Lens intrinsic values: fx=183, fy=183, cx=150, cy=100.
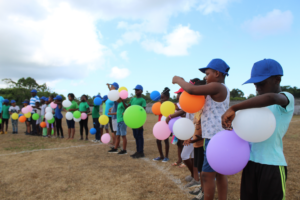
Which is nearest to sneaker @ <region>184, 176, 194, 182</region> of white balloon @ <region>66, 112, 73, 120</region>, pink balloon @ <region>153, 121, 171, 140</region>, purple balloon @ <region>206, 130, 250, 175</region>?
pink balloon @ <region>153, 121, 171, 140</region>

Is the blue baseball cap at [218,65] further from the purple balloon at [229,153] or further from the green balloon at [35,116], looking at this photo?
the green balloon at [35,116]

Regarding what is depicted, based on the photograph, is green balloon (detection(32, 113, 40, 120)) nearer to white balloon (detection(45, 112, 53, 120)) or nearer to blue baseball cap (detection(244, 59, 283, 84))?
white balloon (detection(45, 112, 53, 120))

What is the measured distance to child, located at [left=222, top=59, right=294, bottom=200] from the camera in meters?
1.46

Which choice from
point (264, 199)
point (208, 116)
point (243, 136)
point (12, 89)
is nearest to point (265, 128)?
point (243, 136)

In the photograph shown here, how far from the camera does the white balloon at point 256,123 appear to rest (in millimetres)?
1380

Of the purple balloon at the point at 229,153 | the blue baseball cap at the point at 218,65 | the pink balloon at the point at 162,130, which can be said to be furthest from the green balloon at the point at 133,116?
the purple balloon at the point at 229,153

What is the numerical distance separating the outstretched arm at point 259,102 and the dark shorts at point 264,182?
508mm

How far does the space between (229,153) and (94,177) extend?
3003mm

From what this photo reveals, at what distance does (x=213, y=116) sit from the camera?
2162 millimetres

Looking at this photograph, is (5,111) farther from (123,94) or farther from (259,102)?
(259,102)

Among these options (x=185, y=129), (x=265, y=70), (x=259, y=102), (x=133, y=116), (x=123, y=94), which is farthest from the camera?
(x=123, y=94)

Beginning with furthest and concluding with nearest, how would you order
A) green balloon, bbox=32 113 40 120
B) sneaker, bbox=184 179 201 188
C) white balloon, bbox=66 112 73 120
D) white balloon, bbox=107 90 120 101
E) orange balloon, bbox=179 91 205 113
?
green balloon, bbox=32 113 40 120
white balloon, bbox=66 112 73 120
white balloon, bbox=107 90 120 101
sneaker, bbox=184 179 201 188
orange balloon, bbox=179 91 205 113

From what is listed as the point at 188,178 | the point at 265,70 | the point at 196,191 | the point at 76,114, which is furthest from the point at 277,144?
the point at 76,114

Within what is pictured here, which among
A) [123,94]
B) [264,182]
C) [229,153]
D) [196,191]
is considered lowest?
[196,191]
